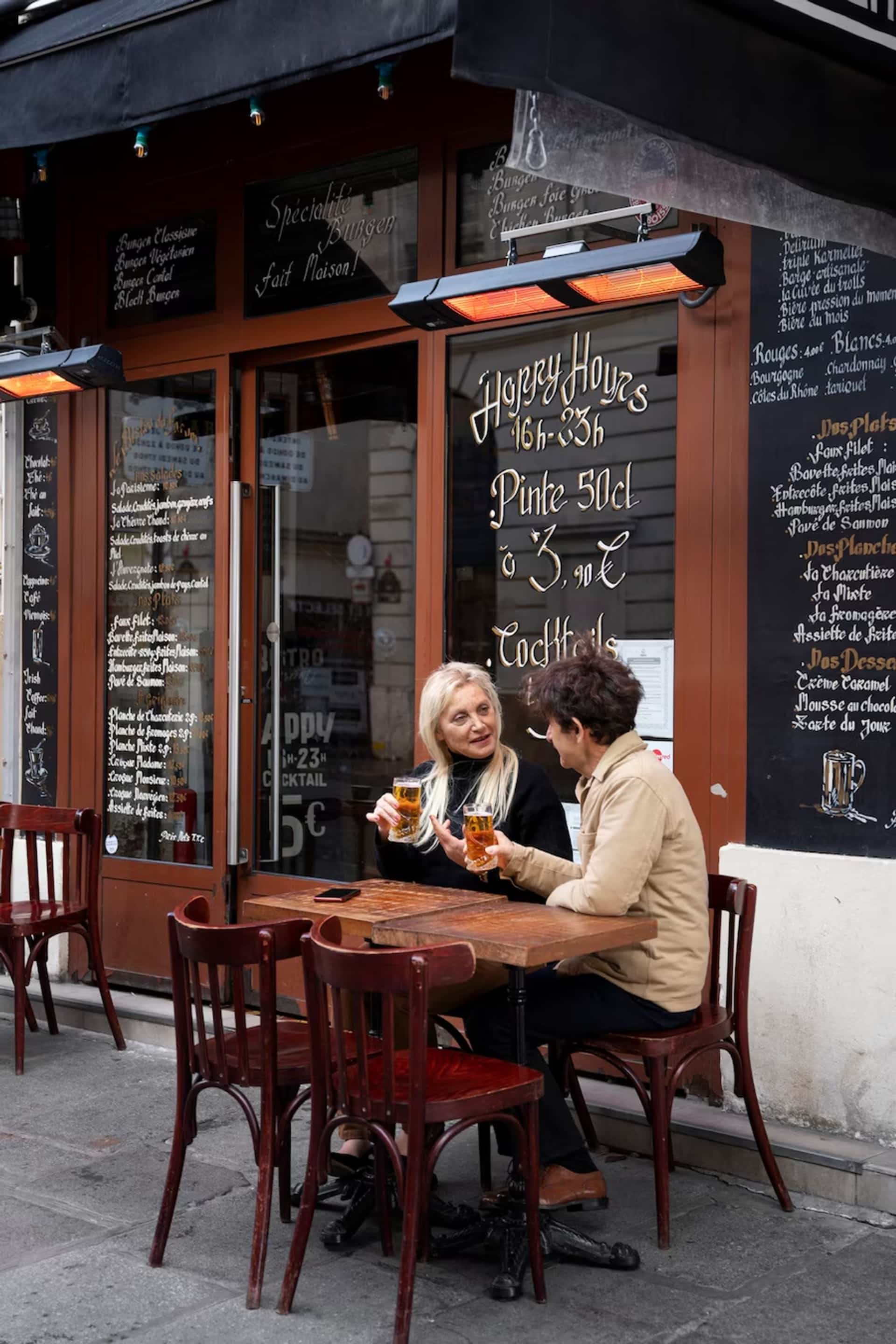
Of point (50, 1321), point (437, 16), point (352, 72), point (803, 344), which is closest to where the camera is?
point (50, 1321)

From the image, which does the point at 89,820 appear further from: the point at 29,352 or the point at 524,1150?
the point at 524,1150

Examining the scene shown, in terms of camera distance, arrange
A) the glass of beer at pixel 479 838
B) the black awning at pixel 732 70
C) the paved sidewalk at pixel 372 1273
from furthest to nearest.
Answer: the glass of beer at pixel 479 838 → the paved sidewalk at pixel 372 1273 → the black awning at pixel 732 70

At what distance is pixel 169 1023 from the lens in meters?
6.27

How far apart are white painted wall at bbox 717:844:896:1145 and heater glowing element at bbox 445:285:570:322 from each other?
1.93 meters

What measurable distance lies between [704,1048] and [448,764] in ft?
3.95

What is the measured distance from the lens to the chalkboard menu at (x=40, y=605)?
291 inches

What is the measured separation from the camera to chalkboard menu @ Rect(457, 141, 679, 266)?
552 centimetres

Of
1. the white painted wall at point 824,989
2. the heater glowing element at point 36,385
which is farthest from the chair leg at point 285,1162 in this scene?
the heater glowing element at point 36,385

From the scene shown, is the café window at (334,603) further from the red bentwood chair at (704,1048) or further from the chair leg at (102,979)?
the red bentwood chair at (704,1048)

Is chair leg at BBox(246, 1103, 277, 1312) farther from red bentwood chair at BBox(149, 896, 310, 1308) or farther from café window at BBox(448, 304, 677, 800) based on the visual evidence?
café window at BBox(448, 304, 677, 800)

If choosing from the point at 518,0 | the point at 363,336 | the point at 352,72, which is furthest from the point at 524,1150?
the point at 352,72

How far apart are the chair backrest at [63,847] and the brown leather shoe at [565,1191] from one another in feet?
8.81

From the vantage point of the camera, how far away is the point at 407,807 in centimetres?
439

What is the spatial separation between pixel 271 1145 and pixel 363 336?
3.62m
